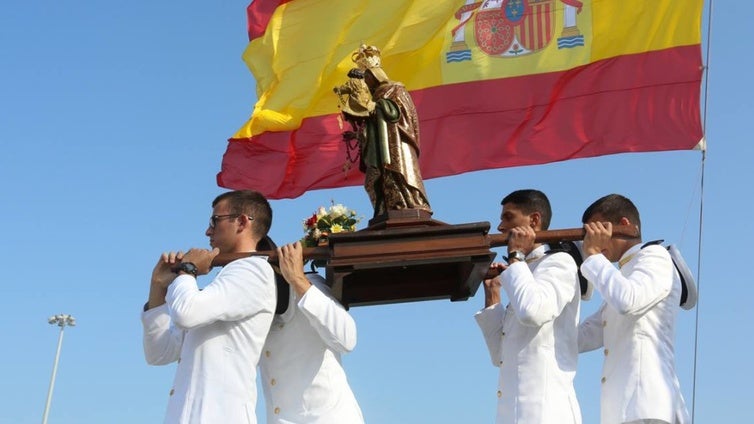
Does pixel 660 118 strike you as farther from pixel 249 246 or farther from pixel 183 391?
pixel 183 391

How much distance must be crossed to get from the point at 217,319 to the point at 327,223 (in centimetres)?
176

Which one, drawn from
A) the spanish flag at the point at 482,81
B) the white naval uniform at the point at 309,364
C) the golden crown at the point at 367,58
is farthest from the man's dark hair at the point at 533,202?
the spanish flag at the point at 482,81

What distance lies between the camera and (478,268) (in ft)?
23.6

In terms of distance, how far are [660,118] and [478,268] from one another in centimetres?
433

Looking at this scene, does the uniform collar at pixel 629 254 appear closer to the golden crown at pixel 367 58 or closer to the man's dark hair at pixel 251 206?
the man's dark hair at pixel 251 206

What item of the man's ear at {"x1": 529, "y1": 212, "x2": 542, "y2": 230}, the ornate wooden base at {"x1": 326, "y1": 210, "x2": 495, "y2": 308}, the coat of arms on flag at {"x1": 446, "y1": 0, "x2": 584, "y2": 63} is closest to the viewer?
the ornate wooden base at {"x1": 326, "y1": 210, "x2": 495, "y2": 308}

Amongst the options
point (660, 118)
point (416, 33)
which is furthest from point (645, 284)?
point (416, 33)

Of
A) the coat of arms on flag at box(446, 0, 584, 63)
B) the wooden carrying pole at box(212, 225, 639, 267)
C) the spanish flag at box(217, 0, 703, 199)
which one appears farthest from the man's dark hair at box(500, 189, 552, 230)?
the coat of arms on flag at box(446, 0, 584, 63)

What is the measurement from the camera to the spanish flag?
10.8 meters

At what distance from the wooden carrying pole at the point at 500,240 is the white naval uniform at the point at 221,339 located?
14cm

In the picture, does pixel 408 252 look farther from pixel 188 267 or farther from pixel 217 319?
pixel 188 267

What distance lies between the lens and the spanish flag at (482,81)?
10797mm

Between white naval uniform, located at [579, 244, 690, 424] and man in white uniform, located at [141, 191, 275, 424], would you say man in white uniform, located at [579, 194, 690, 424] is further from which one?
man in white uniform, located at [141, 191, 275, 424]

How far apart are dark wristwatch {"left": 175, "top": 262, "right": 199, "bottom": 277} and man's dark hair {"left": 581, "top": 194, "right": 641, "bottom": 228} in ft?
9.69
